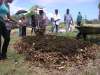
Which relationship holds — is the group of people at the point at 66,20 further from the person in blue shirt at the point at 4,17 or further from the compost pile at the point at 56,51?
the person in blue shirt at the point at 4,17

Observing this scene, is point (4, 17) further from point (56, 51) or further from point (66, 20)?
point (66, 20)

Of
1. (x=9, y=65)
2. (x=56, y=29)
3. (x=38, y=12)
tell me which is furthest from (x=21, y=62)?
(x=56, y=29)

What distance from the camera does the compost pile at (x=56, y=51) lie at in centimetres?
1187

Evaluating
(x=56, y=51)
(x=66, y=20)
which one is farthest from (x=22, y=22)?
(x=66, y=20)

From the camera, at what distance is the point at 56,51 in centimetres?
1251

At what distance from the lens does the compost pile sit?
11.9 m

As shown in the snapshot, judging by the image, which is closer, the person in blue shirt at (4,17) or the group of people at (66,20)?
the person in blue shirt at (4,17)

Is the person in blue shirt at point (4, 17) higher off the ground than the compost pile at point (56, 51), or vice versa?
the person in blue shirt at point (4, 17)

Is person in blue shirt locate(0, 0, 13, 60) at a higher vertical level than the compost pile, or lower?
higher

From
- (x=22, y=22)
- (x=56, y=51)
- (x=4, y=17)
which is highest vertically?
(x=4, y=17)

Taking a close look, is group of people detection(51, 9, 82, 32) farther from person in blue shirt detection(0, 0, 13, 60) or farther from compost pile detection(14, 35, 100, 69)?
person in blue shirt detection(0, 0, 13, 60)

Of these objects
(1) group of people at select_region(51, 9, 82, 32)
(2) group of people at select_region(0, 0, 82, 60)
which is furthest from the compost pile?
(1) group of people at select_region(51, 9, 82, 32)

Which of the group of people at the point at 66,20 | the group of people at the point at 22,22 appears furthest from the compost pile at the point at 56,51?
the group of people at the point at 66,20

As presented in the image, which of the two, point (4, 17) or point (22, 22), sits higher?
point (4, 17)
